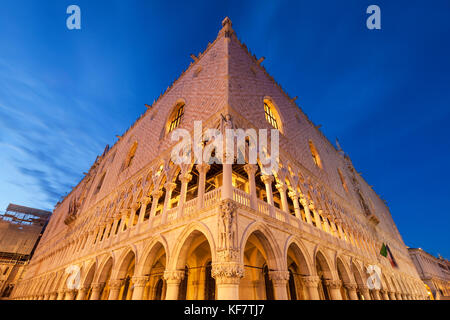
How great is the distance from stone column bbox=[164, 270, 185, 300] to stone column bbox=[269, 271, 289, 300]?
352 centimetres

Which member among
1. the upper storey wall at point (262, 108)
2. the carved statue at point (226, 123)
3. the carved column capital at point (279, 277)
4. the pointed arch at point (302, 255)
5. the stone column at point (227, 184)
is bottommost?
the carved column capital at point (279, 277)

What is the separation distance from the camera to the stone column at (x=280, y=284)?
785cm

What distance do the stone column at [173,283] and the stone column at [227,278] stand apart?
2.29m

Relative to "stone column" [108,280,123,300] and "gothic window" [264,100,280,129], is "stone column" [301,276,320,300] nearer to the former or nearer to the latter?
"stone column" [108,280,123,300]

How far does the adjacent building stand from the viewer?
33.2m

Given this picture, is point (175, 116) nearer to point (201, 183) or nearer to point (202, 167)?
point (202, 167)

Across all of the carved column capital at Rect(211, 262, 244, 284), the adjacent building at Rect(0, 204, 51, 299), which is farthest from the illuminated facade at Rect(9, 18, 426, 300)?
the adjacent building at Rect(0, 204, 51, 299)

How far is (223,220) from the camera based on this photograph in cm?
742

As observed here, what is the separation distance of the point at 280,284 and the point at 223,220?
3.26m

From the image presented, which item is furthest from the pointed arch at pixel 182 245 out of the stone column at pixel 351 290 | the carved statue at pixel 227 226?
the stone column at pixel 351 290

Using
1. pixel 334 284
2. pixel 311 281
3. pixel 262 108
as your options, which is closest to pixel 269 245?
pixel 311 281

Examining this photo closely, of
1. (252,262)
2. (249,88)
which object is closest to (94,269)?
(252,262)

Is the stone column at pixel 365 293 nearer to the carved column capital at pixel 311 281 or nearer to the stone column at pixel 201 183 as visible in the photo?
the carved column capital at pixel 311 281

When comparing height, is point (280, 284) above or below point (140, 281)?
below
